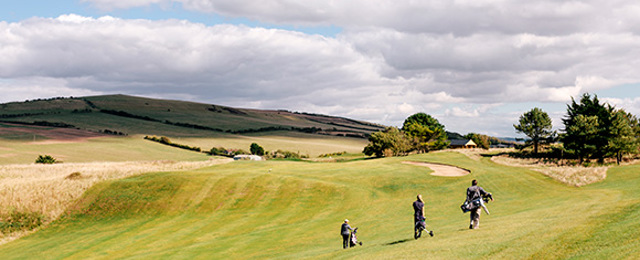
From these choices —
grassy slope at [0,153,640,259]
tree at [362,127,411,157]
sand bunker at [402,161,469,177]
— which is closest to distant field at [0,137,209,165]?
tree at [362,127,411,157]

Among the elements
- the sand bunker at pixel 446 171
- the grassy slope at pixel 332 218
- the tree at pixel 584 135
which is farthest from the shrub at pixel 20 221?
the tree at pixel 584 135

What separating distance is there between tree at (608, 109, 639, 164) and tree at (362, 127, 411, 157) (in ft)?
147

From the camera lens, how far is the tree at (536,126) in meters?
101

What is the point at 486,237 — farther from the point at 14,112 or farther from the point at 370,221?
the point at 14,112

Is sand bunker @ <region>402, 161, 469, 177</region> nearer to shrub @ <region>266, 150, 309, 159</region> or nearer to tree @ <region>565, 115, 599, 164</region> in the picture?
tree @ <region>565, 115, 599, 164</region>

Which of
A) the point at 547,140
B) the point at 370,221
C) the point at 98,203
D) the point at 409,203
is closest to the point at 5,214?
the point at 98,203

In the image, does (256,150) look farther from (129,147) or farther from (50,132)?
(50,132)

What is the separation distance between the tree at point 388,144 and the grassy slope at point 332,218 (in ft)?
A: 147

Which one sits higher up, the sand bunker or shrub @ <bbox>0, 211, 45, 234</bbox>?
the sand bunker

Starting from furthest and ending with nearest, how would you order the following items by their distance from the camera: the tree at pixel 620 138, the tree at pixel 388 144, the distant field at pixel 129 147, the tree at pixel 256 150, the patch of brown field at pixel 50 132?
the tree at pixel 256 150
the patch of brown field at pixel 50 132
the tree at pixel 388 144
the distant field at pixel 129 147
the tree at pixel 620 138

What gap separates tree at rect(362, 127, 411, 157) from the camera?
112062mm

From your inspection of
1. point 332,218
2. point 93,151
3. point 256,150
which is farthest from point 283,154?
point 332,218

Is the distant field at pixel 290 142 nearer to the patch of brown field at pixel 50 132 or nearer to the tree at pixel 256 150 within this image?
the tree at pixel 256 150

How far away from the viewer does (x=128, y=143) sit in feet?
425
